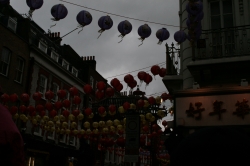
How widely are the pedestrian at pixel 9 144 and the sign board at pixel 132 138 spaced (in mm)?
6986

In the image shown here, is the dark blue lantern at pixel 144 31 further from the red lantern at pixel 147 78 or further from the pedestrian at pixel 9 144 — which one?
the pedestrian at pixel 9 144

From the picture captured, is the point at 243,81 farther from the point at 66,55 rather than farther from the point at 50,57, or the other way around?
the point at 66,55

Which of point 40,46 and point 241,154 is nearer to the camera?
point 241,154

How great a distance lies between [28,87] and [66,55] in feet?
36.8

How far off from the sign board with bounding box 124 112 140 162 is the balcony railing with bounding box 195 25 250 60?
3128mm

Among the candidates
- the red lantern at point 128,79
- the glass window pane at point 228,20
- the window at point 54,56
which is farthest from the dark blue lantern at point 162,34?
the window at point 54,56

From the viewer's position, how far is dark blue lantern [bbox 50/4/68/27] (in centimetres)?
944

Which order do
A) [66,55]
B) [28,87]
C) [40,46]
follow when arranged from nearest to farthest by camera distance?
[28,87] < [40,46] < [66,55]

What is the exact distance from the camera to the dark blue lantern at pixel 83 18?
9.88m

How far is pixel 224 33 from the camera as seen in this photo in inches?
418

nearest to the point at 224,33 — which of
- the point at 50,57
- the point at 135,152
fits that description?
the point at 135,152

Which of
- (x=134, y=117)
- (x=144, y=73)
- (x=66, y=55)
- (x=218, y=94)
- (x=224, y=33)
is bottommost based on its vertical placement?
(x=134, y=117)

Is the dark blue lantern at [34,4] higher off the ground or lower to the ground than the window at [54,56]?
lower

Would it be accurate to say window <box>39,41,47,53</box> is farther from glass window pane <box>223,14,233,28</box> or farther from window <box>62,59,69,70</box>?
glass window pane <box>223,14,233,28</box>
